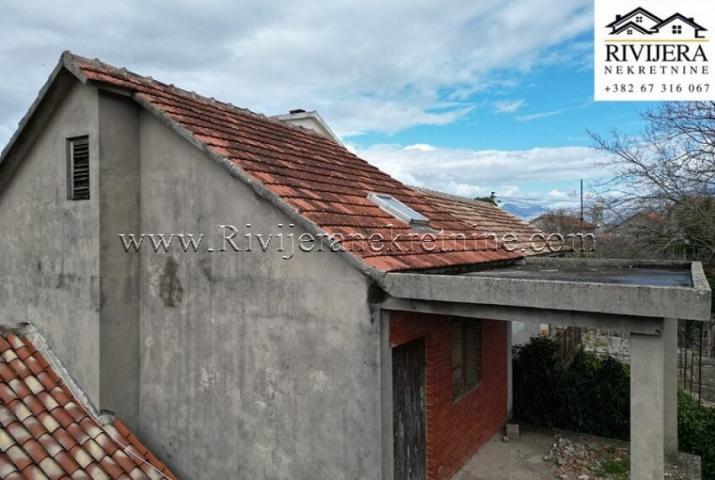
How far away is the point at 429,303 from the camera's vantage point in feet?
17.3

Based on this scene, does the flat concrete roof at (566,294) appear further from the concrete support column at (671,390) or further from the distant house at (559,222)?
the distant house at (559,222)

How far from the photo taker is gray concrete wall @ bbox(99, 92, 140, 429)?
22.5 ft

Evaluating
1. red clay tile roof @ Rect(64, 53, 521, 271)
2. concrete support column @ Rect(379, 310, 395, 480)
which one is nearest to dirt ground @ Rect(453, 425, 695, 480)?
concrete support column @ Rect(379, 310, 395, 480)

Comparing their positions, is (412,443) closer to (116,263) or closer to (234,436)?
(234,436)

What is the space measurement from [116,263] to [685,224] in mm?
18721

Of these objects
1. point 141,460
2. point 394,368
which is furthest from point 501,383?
point 141,460

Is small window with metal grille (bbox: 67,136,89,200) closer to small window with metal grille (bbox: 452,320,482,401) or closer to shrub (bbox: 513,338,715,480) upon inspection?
small window with metal grille (bbox: 452,320,482,401)

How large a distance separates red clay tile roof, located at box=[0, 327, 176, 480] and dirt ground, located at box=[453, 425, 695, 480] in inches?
200

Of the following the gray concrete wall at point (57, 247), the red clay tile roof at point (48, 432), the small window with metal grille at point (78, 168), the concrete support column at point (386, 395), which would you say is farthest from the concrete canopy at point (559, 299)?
the small window with metal grille at point (78, 168)

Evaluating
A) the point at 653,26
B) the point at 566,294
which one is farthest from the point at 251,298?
the point at 653,26

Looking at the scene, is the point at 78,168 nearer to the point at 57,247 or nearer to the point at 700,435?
the point at 57,247

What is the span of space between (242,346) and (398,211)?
307 cm

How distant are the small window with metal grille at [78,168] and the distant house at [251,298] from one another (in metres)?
0.04

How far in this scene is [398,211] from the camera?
751 cm
